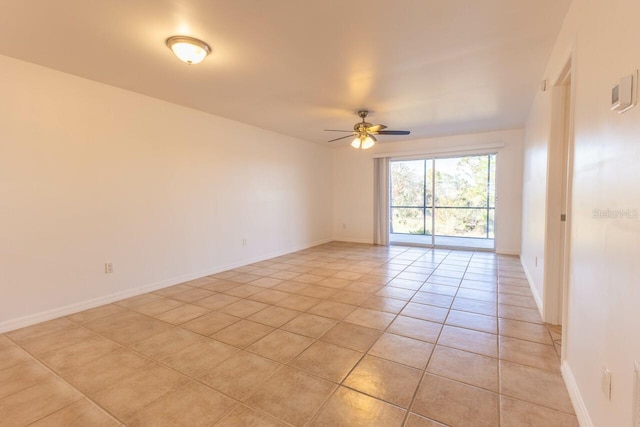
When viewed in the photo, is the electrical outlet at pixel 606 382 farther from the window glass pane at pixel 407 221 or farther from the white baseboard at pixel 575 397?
the window glass pane at pixel 407 221

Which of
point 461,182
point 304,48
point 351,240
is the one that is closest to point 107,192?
point 304,48

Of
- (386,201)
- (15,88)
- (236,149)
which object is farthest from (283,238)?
(15,88)

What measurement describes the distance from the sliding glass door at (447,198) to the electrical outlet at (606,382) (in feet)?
17.4

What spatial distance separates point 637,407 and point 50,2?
3513 millimetres

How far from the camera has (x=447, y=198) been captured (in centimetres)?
651

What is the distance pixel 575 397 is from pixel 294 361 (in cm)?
164

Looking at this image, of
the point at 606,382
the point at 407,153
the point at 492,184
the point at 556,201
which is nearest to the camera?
the point at 606,382

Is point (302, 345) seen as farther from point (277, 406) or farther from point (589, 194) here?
point (589, 194)

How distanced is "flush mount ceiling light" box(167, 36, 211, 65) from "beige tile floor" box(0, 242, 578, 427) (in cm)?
232

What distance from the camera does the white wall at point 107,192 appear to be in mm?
2629

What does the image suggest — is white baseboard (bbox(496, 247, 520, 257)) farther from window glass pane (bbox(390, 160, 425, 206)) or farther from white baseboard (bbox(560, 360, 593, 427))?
white baseboard (bbox(560, 360, 593, 427))

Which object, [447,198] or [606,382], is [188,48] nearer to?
Result: [606,382]

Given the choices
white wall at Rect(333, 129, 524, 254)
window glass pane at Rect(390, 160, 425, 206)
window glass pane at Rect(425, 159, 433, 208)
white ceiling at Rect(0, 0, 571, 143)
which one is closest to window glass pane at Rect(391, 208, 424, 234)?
window glass pane at Rect(390, 160, 425, 206)

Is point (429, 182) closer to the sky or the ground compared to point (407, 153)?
closer to the ground
